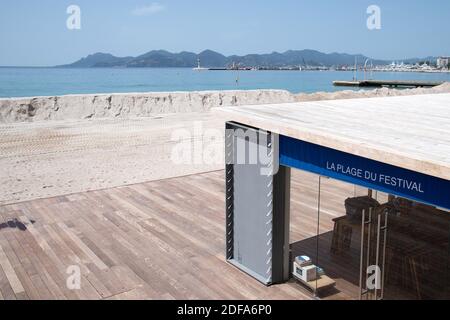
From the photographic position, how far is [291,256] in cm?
655

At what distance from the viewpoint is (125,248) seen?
24.9 feet

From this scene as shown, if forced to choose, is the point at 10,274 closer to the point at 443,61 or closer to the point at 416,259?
the point at 416,259

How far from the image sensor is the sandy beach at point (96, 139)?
12914 mm

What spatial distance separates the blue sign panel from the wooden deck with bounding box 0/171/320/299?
2014 mm

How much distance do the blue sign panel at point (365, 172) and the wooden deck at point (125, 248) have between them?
6.61ft

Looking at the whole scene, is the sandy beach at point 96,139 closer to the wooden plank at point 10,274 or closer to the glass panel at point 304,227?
the glass panel at point 304,227

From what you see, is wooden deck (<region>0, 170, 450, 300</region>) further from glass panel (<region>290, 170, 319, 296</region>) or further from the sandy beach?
the sandy beach

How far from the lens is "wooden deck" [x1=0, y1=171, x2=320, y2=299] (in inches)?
241

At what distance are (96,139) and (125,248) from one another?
43.6ft

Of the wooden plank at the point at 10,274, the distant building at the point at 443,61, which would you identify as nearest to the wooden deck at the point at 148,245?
the wooden plank at the point at 10,274

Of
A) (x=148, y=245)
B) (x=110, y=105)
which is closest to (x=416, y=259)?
(x=148, y=245)

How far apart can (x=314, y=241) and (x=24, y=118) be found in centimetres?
2308

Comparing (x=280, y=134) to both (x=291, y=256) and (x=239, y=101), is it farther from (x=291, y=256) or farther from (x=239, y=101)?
(x=239, y=101)
